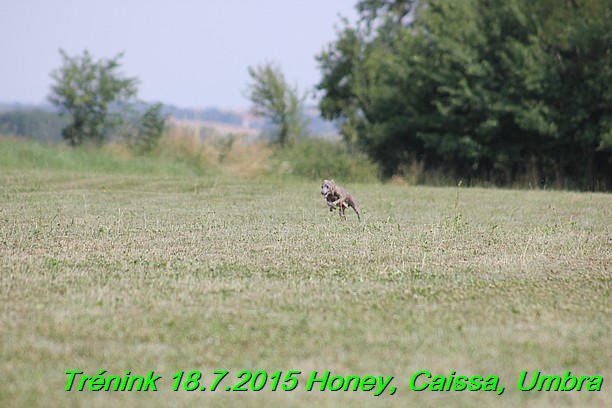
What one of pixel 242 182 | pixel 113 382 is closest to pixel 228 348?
pixel 113 382

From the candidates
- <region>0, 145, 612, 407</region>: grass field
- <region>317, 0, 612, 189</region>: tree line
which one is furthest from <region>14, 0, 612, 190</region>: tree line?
<region>0, 145, 612, 407</region>: grass field

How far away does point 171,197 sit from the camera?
15.0 metres

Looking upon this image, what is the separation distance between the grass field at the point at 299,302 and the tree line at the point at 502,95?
10.1 m

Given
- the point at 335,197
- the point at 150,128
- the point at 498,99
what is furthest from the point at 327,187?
the point at 150,128

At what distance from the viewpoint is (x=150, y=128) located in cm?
2856

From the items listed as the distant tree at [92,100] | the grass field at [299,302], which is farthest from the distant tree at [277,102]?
the grass field at [299,302]

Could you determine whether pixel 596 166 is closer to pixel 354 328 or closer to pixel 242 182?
pixel 242 182

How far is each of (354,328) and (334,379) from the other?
98 centimetres

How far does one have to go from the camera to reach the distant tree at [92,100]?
30594 mm

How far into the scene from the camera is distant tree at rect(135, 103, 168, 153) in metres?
27.3

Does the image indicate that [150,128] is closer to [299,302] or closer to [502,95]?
[502,95]

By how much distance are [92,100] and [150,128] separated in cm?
402

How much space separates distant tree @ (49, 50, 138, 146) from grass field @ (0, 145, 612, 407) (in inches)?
782

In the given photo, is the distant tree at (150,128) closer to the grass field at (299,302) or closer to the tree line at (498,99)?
the tree line at (498,99)
